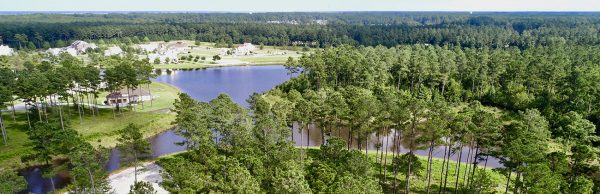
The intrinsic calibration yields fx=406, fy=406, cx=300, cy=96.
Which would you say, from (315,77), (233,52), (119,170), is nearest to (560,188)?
(119,170)

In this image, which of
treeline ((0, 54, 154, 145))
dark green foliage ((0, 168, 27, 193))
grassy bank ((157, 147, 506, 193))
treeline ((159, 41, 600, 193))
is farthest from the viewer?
treeline ((0, 54, 154, 145))

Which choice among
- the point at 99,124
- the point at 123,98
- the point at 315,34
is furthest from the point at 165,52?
the point at 99,124

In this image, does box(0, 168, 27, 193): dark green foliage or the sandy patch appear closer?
Answer: box(0, 168, 27, 193): dark green foliage

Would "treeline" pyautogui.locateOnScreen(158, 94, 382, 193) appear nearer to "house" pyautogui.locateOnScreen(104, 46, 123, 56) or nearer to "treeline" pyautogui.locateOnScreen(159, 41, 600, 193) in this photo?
"treeline" pyautogui.locateOnScreen(159, 41, 600, 193)

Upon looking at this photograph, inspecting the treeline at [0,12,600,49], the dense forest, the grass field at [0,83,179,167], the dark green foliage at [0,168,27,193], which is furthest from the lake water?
the treeline at [0,12,600,49]

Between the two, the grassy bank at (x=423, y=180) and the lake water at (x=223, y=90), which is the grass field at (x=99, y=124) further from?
the grassy bank at (x=423, y=180)
